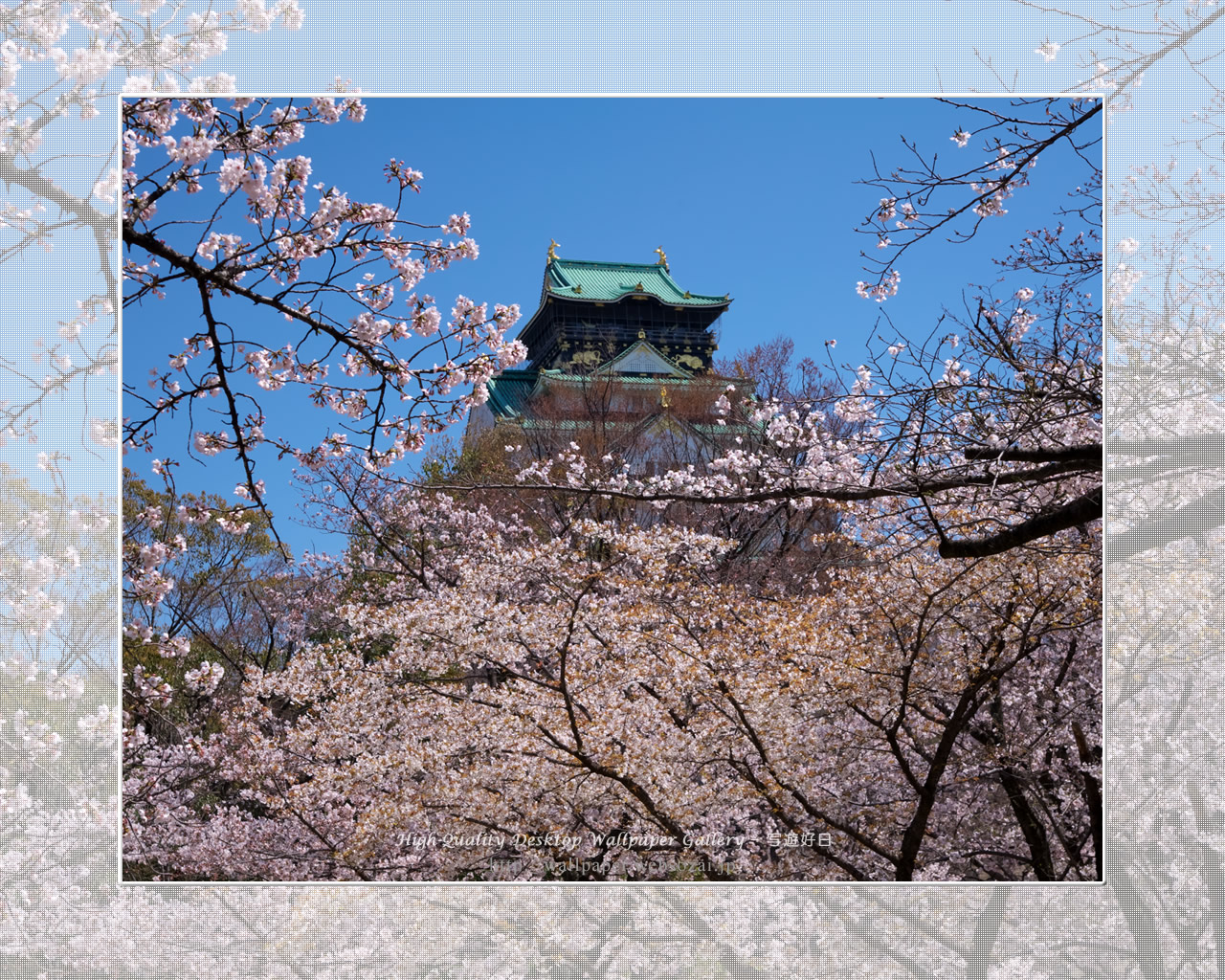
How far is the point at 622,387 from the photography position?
286 centimetres

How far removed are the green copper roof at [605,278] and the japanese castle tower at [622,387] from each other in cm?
6

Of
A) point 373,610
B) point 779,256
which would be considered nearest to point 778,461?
point 779,256

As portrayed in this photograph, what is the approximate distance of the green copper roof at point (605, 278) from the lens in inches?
105

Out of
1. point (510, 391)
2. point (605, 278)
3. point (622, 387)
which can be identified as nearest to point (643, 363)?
point (622, 387)

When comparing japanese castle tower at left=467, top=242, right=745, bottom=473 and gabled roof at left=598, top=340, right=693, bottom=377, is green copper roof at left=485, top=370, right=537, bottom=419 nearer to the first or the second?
japanese castle tower at left=467, top=242, right=745, bottom=473

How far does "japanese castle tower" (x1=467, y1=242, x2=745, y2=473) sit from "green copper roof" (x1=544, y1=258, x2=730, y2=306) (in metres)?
0.06

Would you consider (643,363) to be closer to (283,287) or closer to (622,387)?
(622,387)

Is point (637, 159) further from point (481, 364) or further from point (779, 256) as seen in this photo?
point (481, 364)

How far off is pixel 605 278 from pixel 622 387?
379 mm

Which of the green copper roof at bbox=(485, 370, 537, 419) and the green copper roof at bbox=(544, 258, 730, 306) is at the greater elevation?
the green copper roof at bbox=(544, 258, 730, 306)

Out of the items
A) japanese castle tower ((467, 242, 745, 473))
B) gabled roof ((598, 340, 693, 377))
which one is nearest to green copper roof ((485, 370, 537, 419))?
japanese castle tower ((467, 242, 745, 473))

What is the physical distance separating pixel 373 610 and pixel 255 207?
1374 millimetres

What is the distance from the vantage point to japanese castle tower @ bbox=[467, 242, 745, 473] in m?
2.73

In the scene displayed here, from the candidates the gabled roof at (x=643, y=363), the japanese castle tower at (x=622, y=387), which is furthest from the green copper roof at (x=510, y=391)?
the gabled roof at (x=643, y=363)
